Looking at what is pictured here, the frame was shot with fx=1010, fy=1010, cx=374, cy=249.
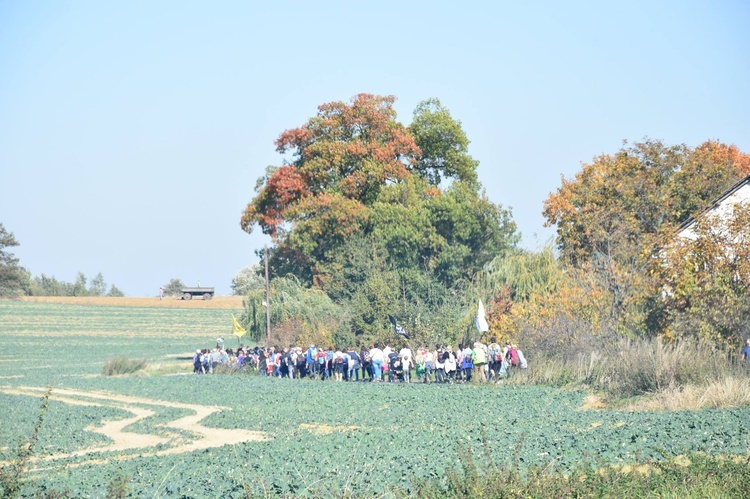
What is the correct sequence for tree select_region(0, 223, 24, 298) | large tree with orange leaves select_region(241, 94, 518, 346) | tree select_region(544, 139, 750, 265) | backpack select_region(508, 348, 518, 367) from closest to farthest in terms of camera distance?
backpack select_region(508, 348, 518, 367) < tree select_region(544, 139, 750, 265) < large tree with orange leaves select_region(241, 94, 518, 346) < tree select_region(0, 223, 24, 298)

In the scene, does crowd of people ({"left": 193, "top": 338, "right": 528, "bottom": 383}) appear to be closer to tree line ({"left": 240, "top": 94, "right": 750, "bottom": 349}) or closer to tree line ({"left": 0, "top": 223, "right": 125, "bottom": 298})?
tree line ({"left": 240, "top": 94, "right": 750, "bottom": 349})

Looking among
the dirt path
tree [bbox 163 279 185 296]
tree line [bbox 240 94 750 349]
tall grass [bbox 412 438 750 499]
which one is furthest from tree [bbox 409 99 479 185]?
tree [bbox 163 279 185 296]

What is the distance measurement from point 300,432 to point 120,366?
29914mm

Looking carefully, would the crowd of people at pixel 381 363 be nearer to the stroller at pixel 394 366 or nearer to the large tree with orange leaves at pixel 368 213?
the stroller at pixel 394 366

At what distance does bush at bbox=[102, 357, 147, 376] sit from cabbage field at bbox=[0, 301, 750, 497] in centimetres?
205

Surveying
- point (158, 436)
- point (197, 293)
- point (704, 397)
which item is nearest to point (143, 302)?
point (197, 293)

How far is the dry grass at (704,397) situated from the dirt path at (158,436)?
32.1 ft

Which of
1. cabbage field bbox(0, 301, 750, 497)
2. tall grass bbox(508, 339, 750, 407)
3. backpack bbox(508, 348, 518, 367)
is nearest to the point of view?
cabbage field bbox(0, 301, 750, 497)

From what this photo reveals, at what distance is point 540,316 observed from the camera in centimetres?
3766

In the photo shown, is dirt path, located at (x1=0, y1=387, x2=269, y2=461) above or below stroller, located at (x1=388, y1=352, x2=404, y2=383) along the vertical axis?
below

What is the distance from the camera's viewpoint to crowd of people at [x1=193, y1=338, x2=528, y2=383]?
36.7m

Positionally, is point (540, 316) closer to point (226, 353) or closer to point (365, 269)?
point (365, 269)

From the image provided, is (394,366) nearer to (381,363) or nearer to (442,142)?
(381,363)

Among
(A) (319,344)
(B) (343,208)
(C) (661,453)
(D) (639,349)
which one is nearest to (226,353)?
(A) (319,344)
